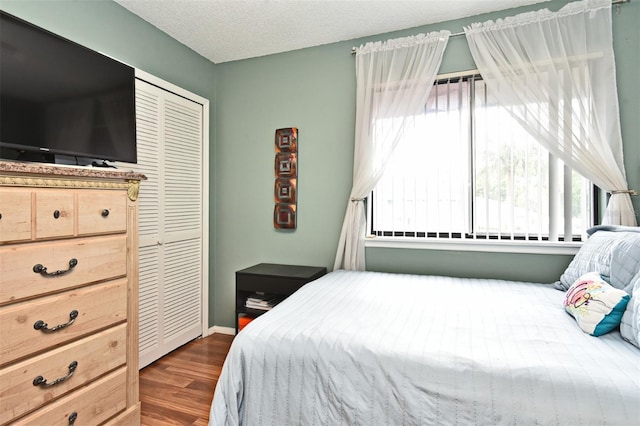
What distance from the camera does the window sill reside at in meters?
2.43

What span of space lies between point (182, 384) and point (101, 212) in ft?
4.64

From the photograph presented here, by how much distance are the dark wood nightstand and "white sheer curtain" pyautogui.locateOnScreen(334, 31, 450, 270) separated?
34 cm

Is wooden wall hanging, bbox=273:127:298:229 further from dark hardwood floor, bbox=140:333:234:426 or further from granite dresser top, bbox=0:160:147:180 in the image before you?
granite dresser top, bbox=0:160:147:180

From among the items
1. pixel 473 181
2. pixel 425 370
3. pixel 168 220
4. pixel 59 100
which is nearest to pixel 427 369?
pixel 425 370

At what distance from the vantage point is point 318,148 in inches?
123

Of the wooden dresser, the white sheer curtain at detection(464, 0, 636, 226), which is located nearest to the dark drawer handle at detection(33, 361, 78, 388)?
the wooden dresser

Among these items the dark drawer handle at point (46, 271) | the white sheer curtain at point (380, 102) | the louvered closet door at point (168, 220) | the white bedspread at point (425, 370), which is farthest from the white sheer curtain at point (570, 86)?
the dark drawer handle at point (46, 271)

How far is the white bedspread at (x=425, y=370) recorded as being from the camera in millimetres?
1123

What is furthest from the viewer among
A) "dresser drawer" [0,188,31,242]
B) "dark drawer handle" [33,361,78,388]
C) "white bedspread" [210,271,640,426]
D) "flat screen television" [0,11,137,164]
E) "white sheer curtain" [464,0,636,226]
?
"white sheer curtain" [464,0,636,226]

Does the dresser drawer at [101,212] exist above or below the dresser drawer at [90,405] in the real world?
above

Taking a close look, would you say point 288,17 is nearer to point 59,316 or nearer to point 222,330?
point 59,316

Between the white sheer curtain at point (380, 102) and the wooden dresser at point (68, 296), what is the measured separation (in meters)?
1.62

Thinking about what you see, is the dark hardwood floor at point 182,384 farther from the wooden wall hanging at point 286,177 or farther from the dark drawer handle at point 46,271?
the wooden wall hanging at point 286,177

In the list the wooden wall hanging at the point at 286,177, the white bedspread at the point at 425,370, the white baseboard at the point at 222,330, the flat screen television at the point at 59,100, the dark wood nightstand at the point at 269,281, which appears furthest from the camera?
the white baseboard at the point at 222,330
